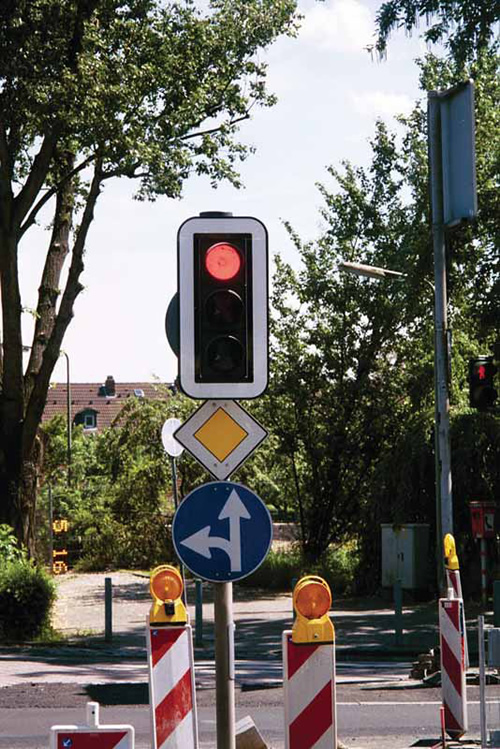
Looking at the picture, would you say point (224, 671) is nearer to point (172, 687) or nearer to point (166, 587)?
point (172, 687)

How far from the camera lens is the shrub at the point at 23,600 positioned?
59.4 ft

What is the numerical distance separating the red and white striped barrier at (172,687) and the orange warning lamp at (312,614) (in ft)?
2.91

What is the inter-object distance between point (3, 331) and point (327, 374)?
1256 cm

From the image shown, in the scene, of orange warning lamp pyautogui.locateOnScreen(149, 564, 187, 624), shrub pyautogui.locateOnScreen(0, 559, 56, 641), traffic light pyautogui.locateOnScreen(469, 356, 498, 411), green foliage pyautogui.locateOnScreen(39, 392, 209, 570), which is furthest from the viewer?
green foliage pyautogui.locateOnScreen(39, 392, 209, 570)

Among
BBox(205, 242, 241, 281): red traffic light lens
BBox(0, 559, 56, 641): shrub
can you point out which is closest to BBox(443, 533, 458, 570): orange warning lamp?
BBox(205, 242, 241, 281): red traffic light lens

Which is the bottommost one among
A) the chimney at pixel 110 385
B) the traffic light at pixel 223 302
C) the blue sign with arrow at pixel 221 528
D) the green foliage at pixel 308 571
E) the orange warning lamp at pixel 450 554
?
the green foliage at pixel 308 571

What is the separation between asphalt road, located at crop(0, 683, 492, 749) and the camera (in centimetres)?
1052

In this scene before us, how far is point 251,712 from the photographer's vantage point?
11930 mm

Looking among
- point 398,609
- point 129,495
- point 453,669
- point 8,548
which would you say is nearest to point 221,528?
point 453,669

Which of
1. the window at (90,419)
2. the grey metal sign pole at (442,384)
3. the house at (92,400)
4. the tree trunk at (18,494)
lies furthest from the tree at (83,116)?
the window at (90,419)

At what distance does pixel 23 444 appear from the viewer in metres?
21.3

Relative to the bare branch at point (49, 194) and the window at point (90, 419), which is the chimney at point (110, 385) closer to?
the window at point (90, 419)

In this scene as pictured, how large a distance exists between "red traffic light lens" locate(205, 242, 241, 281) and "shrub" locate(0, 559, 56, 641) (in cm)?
1192

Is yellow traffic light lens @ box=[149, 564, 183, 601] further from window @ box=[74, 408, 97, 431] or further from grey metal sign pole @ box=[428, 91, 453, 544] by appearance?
window @ box=[74, 408, 97, 431]
